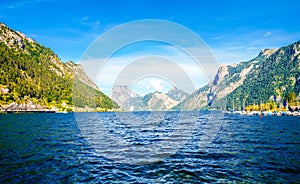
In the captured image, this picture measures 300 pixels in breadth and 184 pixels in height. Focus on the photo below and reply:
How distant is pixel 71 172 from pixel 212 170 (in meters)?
15.0

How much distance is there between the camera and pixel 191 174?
23562 mm

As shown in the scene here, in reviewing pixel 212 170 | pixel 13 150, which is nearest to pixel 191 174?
pixel 212 170

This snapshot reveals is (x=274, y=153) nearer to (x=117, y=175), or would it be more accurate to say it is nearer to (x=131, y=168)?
(x=131, y=168)

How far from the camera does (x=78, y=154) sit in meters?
33.5

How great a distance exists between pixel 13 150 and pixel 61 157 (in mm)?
9495

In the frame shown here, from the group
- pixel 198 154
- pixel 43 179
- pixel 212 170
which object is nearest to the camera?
pixel 43 179

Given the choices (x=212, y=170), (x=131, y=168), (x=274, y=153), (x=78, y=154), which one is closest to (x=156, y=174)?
(x=131, y=168)

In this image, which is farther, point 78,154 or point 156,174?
point 78,154

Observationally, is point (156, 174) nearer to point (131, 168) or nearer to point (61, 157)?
point (131, 168)

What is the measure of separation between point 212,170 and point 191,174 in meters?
2.94

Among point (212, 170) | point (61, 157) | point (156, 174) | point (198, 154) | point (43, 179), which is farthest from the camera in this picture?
point (198, 154)

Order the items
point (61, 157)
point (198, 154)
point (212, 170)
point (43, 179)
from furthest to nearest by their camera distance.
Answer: point (198, 154), point (61, 157), point (212, 170), point (43, 179)

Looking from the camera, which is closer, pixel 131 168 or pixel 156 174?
pixel 156 174

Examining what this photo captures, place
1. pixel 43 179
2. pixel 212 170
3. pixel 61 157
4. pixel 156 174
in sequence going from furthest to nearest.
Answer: pixel 61 157
pixel 212 170
pixel 156 174
pixel 43 179
